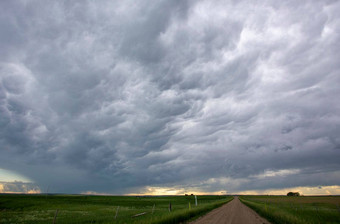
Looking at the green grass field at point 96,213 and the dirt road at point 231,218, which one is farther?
the green grass field at point 96,213

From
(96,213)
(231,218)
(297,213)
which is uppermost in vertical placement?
(297,213)

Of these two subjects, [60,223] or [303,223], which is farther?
[60,223]

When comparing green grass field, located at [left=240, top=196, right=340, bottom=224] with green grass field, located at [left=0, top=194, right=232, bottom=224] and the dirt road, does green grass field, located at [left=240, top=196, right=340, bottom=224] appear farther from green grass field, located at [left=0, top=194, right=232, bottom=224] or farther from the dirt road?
green grass field, located at [left=0, top=194, right=232, bottom=224]

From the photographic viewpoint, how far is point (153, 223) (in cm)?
1986

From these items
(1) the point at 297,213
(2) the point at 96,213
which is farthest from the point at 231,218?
(2) the point at 96,213

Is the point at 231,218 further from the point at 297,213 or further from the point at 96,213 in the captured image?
the point at 96,213

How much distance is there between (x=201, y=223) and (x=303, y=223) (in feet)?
32.6

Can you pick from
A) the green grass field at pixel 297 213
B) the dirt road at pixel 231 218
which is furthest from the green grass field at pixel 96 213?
the green grass field at pixel 297 213

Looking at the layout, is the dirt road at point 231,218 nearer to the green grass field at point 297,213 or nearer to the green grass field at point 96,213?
the green grass field at point 297,213

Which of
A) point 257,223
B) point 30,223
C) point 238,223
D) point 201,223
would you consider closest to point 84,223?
point 30,223

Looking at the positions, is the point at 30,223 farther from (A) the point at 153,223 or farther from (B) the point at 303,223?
(B) the point at 303,223

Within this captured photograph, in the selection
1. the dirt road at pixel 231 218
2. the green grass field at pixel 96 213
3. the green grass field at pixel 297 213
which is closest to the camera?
the dirt road at pixel 231 218

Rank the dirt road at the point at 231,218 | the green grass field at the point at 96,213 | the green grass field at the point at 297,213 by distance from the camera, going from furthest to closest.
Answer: the green grass field at the point at 96,213, the green grass field at the point at 297,213, the dirt road at the point at 231,218

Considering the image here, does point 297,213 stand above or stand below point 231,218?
above
